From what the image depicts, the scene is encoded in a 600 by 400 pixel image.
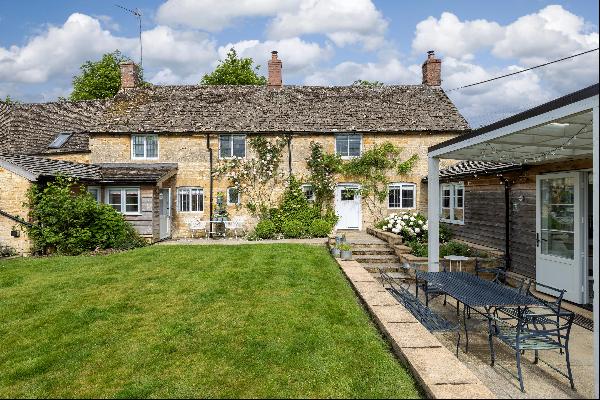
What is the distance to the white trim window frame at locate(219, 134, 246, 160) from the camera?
21.7 metres

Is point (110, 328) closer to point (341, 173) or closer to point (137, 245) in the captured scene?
point (137, 245)

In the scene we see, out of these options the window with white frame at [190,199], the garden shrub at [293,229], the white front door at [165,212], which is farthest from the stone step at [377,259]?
the white front door at [165,212]

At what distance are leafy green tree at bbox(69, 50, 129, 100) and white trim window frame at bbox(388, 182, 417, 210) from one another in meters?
30.4

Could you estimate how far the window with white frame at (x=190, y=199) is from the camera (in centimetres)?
2164

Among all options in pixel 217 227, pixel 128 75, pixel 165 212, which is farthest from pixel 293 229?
pixel 128 75

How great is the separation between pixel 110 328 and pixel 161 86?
64.8 feet

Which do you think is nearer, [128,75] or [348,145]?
[348,145]

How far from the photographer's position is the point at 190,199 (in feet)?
71.1

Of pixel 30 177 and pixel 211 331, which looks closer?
pixel 211 331

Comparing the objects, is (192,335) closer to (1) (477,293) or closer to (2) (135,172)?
(1) (477,293)

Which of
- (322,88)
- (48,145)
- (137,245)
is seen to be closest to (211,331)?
(137,245)

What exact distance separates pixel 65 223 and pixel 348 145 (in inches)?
513

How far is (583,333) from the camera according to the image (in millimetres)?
7328

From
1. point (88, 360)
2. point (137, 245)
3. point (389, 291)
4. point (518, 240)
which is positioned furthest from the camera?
point (137, 245)
